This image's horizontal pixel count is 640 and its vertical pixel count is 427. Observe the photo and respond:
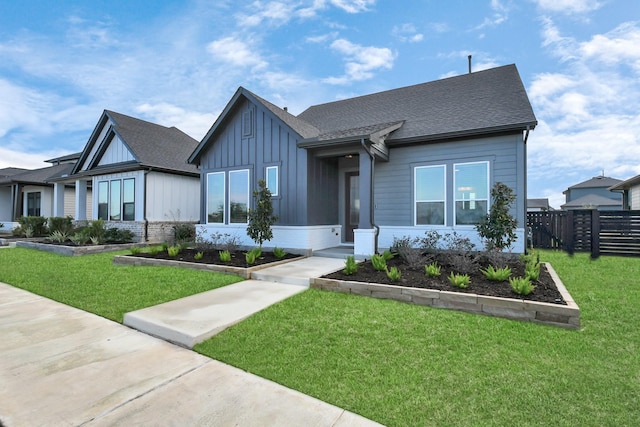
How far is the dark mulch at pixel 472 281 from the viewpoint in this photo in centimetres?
452

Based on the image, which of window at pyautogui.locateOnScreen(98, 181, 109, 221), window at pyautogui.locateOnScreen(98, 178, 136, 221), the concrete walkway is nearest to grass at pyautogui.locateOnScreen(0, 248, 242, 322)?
the concrete walkway

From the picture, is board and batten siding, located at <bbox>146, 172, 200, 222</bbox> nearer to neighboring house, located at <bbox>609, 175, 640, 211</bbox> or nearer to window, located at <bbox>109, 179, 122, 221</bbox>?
window, located at <bbox>109, 179, 122, 221</bbox>

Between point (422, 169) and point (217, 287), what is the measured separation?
667 cm

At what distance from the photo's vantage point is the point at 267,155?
33.0ft

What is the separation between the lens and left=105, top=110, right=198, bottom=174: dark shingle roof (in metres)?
13.6

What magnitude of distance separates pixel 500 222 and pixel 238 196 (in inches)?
315

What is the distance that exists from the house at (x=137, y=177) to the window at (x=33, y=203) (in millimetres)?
6886

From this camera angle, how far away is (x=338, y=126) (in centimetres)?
1177

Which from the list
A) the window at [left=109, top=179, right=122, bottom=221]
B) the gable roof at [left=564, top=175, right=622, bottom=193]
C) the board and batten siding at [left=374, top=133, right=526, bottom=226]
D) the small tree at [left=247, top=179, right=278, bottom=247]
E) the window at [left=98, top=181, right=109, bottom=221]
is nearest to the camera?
the board and batten siding at [left=374, top=133, right=526, bottom=226]

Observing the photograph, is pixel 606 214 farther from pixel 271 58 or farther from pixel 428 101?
pixel 271 58

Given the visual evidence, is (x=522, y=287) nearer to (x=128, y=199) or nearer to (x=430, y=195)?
(x=430, y=195)

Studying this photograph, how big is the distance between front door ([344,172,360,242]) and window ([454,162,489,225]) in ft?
11.3

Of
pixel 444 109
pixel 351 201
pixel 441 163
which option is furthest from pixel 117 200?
pixel 444 109

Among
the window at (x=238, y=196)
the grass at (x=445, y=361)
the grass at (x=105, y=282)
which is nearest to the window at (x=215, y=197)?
the window at (x=238, y=196)
